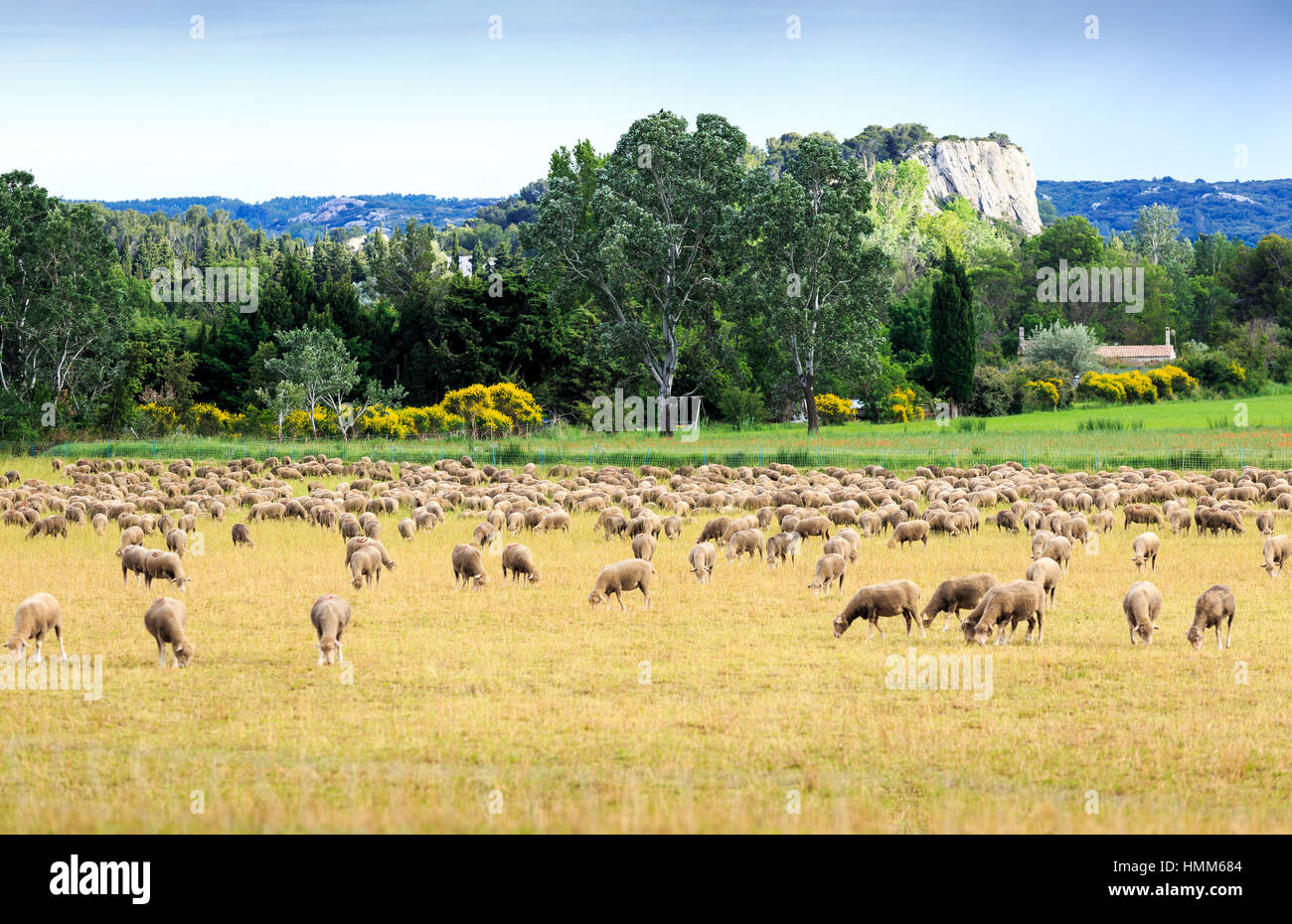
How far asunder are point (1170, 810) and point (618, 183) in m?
63.9

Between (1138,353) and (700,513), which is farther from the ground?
(1138,353)

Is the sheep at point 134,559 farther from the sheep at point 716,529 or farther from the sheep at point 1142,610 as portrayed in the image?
the sheep at point 1142,610

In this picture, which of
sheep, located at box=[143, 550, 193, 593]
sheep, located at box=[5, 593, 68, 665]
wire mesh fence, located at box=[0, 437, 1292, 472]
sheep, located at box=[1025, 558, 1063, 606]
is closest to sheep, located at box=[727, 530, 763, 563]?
sheep, located at box=[1025, 558, 1063, 606]

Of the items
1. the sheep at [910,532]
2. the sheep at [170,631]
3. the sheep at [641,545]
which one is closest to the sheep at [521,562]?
the sheep at [641,545]

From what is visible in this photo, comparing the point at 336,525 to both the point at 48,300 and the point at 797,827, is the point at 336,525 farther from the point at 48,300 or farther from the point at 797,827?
the point at 48,300

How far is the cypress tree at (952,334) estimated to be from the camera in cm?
7994

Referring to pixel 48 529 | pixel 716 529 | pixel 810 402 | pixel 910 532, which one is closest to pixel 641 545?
pixel 716 529

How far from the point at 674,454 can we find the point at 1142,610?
3662 cm

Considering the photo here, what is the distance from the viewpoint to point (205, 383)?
78.4 m

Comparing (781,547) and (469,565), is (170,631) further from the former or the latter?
(781,547)

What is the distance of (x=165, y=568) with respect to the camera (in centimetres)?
2256

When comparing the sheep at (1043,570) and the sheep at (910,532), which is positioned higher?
the sheep at (1043,570)

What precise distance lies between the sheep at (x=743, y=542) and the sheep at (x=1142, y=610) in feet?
30.7

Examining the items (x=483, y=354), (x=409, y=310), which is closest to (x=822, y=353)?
(x=483, y=354)
